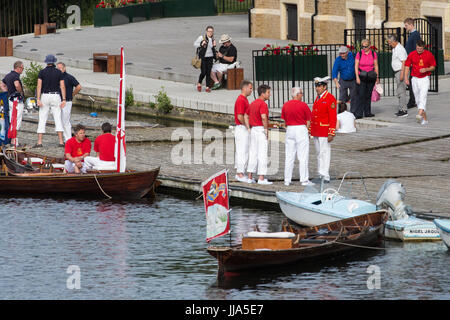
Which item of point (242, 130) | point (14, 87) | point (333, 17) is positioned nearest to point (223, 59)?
point (14, 87)

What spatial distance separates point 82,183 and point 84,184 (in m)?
0.04

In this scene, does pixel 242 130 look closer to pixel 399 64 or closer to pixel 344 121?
pixel 344 121

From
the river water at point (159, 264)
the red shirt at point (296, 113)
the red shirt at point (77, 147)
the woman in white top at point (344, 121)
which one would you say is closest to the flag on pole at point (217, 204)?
the river water at point (159, 264)

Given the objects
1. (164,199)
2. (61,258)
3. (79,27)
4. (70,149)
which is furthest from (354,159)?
(79,27)

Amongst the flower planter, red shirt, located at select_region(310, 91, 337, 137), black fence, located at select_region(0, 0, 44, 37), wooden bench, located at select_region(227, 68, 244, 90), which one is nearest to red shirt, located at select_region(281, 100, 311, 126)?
red shirt, located at select_region(310, 91, 337, 137)

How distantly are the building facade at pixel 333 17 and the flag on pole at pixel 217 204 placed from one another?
19322mm

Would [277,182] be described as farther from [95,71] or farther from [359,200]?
[95,71]

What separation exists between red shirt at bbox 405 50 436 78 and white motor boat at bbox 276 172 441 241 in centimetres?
750

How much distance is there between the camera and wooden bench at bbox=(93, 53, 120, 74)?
3616 cm

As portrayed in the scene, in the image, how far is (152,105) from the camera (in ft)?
101

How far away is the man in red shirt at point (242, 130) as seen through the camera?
65.3 feet

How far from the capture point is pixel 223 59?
30.9m

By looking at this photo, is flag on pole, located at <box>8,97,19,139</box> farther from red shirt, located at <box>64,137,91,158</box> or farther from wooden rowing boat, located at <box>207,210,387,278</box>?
wooden rowing boat, located at <box>207,210,387,278</box>

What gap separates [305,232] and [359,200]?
5.25ft
